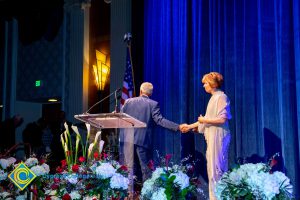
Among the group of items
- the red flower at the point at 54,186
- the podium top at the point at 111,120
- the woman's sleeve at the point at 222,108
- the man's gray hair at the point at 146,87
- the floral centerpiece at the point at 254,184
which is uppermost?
the man's gray hair at the point at 146,87

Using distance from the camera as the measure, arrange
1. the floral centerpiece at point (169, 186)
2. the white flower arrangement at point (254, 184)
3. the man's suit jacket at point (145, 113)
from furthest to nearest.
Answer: the man's suit jacket at point (145, 113) < the floral centerpiece at point (169, 186) < the white flower arrangement at point (254, 184)

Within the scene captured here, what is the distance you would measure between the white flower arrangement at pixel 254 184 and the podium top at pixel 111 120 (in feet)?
5.96

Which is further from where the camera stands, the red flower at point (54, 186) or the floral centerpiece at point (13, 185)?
the floral centerpiece at point (13, 185)

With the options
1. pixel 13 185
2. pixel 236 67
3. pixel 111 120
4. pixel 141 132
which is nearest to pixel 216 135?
pixel 141 132

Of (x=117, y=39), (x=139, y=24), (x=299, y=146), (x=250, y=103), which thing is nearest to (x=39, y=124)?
(x=117, y=39)

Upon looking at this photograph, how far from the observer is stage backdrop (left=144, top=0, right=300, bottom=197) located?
16.7 ft

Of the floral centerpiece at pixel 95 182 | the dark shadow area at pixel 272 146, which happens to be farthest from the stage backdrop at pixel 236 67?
the floral centerpiece at pixel 95 182

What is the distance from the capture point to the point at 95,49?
8.00 metres

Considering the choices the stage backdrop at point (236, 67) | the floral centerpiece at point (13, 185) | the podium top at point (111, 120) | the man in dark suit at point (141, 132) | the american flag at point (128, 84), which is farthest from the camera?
the american flag at point (128, 84)

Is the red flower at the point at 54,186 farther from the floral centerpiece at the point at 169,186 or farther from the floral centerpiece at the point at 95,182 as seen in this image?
the floral centerpiece at the point at 169,186

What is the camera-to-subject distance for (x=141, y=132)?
4.89 m

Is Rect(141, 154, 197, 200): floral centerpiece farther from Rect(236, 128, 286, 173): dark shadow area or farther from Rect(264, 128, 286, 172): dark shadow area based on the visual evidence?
Rect(264, 128, 286, 172): dark shadow area

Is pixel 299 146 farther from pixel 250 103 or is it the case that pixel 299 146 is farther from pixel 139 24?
pixel 139 24

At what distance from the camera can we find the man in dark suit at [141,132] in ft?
15.9
